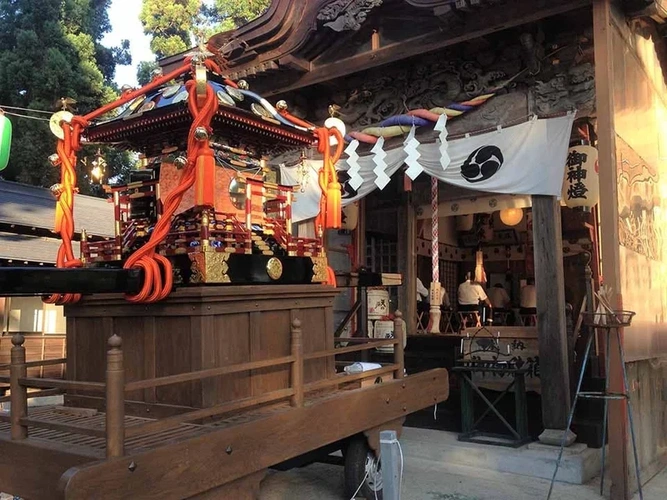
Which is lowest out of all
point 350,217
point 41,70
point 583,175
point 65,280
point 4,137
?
point 65,280

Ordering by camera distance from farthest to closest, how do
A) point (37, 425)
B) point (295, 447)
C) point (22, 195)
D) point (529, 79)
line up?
point (22, 195), point (529, 79), point (295, 447), point (37, 425)

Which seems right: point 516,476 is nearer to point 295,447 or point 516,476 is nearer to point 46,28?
point 295,447

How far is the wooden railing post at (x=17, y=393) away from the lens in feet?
11.3

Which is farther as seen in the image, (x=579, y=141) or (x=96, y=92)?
(x=96, y=92)

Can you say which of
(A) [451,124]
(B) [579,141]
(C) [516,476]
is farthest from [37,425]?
(B) [579,141]

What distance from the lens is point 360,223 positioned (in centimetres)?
1030

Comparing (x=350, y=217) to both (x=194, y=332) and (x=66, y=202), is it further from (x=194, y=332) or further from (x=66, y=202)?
(x=194, y=332)

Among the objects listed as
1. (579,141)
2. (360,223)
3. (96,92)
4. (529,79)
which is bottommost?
(360,223)

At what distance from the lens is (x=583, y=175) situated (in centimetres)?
727

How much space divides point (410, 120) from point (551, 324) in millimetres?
3137

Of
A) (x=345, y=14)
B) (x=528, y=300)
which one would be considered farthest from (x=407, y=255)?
(x=345, y=14)

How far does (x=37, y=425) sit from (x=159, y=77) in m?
3.03

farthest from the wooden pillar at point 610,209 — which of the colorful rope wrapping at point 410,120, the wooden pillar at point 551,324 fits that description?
the colorful rope wrapping at point 410,120

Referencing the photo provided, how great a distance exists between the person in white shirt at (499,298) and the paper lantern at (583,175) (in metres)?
5.78
